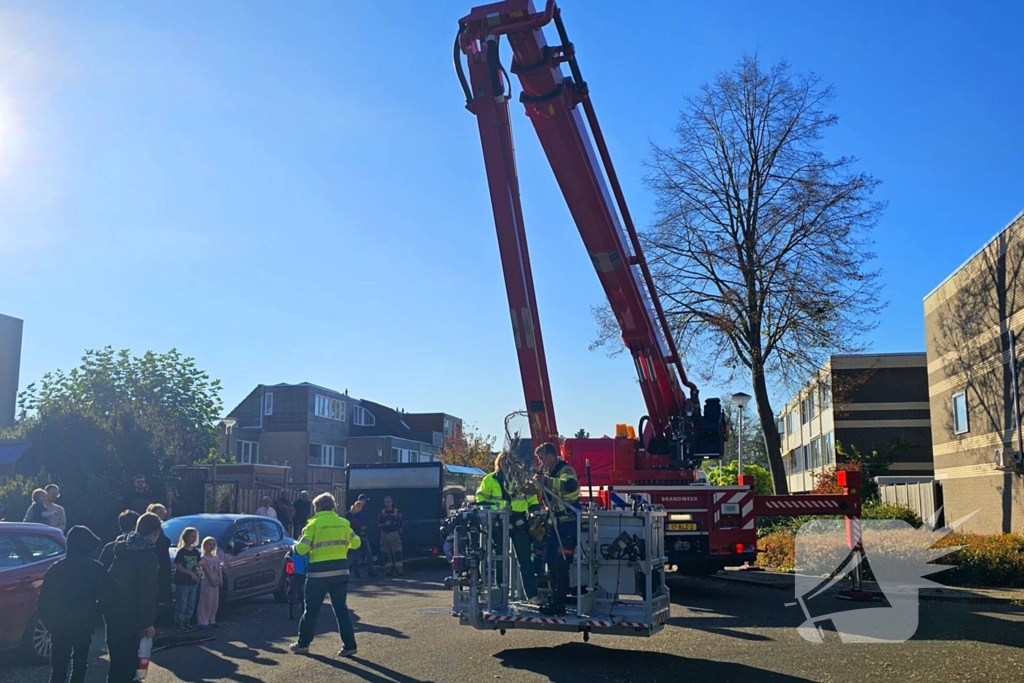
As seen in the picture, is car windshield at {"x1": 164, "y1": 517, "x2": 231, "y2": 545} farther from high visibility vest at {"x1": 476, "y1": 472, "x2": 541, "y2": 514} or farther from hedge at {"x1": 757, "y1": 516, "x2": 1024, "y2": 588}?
hedge at {"x1": 757, "y1": 516, "x2": 1024, "y2": 588}

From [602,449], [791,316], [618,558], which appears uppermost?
[791,316]

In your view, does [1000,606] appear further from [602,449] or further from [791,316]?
[791,316]

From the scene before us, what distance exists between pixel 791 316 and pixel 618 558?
16.4 meters

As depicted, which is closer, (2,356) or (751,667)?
(751,667)

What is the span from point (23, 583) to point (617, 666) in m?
5.94

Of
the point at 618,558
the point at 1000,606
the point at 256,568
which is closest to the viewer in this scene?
the point at 618,558

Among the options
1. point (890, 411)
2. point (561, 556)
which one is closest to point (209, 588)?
point (561, 556)

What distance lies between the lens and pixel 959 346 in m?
24.8

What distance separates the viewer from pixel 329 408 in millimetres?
51219

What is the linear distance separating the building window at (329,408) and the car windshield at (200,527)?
115 ft

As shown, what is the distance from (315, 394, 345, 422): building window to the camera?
1957 inches

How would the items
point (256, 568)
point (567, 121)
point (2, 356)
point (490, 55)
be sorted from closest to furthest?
point (490, 55) → point (567, 121) → point (256, 568) → point (2, 356)

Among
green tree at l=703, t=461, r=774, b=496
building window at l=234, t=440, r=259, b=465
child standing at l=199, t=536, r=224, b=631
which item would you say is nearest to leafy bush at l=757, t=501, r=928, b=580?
green tree at l=703, t=461, r=774, b=496

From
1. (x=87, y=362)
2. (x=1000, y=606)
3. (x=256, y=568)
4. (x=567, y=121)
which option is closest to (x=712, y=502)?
(x=1000, y=606)
